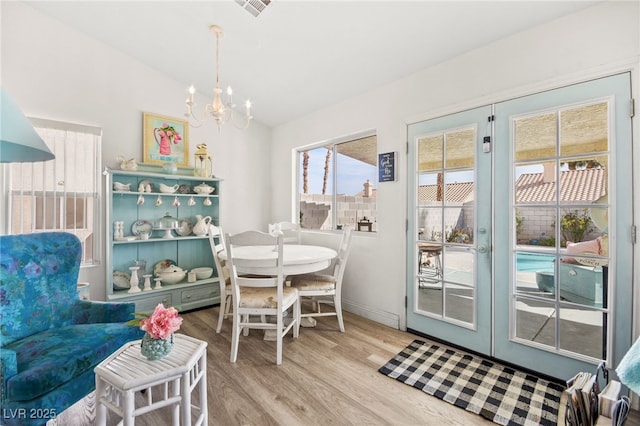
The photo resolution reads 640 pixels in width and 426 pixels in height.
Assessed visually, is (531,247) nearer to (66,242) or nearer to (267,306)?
(267,306)

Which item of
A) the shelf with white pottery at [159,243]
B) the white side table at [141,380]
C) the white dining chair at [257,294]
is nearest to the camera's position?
the white side table at [141,380]

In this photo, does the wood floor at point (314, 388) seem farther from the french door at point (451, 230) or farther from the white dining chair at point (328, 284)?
the french door at point (451, 230)

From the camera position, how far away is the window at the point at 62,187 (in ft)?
8.70

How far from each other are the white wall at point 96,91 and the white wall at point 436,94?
3.13ft

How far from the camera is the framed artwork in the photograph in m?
3.34

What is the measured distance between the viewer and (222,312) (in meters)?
2.66

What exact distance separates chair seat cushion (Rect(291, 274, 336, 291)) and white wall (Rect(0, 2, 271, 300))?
67.2 inches

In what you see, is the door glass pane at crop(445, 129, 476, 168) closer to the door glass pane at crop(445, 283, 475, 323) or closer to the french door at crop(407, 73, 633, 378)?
the french door at crop(407, 73, 633, 378)

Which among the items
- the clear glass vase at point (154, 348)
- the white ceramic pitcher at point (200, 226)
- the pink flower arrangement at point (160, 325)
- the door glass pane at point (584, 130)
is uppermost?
the door glass pane at point (584, 130)

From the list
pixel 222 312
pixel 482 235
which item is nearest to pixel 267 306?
pixel 222 312

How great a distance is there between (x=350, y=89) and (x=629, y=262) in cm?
267

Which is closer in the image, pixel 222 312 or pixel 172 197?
pixel 222 312

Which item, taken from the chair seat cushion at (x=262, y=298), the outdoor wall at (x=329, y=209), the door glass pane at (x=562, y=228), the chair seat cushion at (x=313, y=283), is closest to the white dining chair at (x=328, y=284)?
the chair seat cushion at (x=313, y=283)

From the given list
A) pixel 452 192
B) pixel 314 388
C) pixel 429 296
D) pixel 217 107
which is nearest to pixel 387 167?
pixel 452 192
